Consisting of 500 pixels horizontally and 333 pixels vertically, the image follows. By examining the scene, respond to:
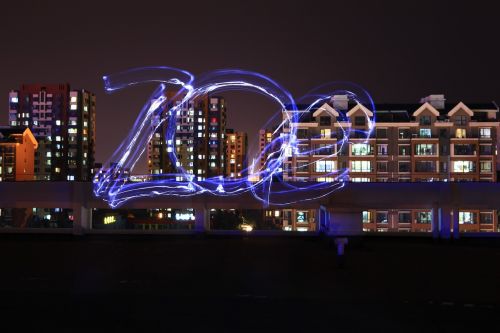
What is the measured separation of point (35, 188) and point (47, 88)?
81544 mm

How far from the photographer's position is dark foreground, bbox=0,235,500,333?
27.8 feet

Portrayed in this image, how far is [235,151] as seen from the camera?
409 ft

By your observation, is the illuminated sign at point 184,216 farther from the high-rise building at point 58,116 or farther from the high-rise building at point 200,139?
the high-rise building at point 200,139

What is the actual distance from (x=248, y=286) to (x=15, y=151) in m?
64.2

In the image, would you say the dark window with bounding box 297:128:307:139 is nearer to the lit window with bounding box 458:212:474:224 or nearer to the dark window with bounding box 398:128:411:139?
the dark window with bounding box 398:128:411:139

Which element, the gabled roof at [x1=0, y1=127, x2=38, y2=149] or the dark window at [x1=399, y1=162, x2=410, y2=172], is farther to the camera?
the gabled roof at [x1=0, y1=127, x2=38, y2=149]

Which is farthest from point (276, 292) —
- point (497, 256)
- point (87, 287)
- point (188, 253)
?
point (497, 256)

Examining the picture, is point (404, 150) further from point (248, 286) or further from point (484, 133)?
point (248, 286)

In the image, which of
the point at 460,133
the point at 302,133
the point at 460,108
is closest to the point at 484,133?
the point at 460,133

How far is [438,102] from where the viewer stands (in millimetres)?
52875

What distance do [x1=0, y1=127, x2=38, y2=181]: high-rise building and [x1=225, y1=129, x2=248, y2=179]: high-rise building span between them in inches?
1791

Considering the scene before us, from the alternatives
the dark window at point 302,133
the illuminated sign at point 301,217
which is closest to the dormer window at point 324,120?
the dark window at point 302,133

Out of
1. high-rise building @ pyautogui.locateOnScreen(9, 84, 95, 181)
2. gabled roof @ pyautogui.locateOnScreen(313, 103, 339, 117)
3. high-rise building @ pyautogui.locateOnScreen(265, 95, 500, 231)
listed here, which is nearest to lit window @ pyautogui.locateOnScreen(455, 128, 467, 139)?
high-rise building @ pyautogui.locateOnScreen(265, 95, 500, 231)

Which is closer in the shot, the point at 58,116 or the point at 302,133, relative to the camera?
the point at 302,133
